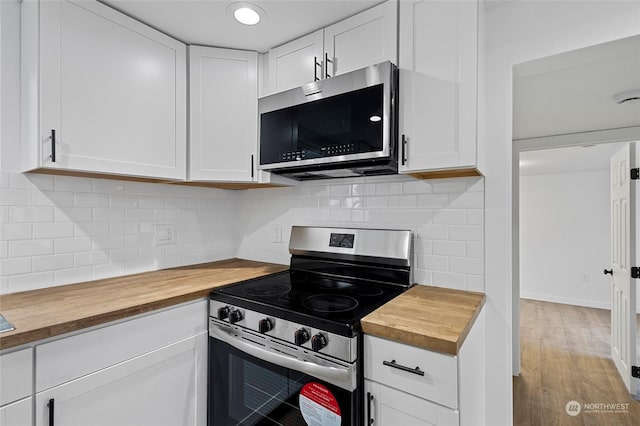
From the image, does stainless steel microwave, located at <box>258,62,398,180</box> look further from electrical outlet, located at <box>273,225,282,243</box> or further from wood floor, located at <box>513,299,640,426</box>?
wood floor, located at <box>513,299,640,426</box>

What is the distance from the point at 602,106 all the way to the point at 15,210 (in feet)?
11.8

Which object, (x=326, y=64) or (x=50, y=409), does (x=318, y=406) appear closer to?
(x=50, y=409)

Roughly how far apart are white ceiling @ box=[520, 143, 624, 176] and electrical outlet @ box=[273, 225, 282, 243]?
2.98 meters

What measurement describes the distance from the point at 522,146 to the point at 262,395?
2966mm

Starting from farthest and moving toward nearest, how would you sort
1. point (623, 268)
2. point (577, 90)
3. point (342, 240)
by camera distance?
point (623, 268) < point (577, 90) < point (342, 240)

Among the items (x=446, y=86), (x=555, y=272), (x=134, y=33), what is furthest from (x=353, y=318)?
(x=555, y=272)

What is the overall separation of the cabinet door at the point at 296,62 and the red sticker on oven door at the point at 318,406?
1443 millimetres

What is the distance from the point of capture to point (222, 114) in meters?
1.83

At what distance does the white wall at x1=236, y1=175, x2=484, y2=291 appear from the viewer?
1514mm

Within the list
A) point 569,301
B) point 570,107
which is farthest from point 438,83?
point 569,301

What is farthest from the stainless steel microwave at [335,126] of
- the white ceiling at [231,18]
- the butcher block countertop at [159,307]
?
the butcher block countertop at [159,307]

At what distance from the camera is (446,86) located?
4.33ft

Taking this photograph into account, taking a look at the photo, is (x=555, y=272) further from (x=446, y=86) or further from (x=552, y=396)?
(x=446, y=86)

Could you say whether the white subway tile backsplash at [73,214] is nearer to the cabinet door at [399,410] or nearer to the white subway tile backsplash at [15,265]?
the white subway tile backsplash at [15,265]
